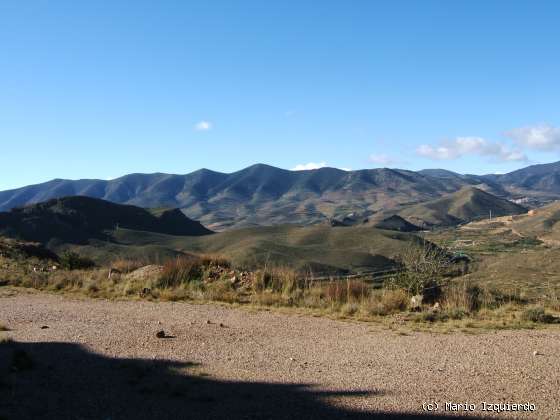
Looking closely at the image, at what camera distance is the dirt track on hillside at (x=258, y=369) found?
614cm

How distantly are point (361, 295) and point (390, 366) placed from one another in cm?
643

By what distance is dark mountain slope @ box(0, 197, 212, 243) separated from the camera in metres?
112

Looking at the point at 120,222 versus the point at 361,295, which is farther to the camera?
the point at 120,222

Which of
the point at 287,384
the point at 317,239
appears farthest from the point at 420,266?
the point at 317,239

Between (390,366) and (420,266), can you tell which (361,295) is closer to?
(420,266)

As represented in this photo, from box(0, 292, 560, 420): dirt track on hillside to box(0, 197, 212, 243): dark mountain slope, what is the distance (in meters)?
93.6

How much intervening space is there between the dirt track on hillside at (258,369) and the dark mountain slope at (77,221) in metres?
93.6

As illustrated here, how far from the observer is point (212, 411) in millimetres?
6035

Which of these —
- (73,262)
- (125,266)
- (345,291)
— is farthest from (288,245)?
(345,291)

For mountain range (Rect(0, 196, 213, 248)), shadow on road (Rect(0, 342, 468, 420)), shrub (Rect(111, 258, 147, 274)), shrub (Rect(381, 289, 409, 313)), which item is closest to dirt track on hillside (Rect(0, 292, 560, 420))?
shadow on road (Rect(0, 342, 468, 420))

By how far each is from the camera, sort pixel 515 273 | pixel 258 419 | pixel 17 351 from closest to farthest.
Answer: pixel 258 419, pixel 17 351, pixel 515 273

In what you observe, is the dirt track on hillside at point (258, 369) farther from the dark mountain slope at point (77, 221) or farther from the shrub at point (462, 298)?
the dark mountain slope at point (77, 221)

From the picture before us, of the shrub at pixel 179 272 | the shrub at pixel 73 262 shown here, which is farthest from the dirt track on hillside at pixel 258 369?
the shrub at pixel 73 262

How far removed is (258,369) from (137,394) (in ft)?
5.95
